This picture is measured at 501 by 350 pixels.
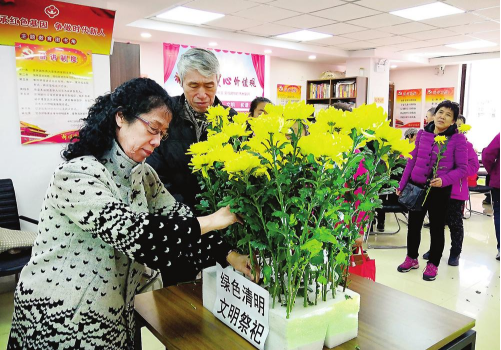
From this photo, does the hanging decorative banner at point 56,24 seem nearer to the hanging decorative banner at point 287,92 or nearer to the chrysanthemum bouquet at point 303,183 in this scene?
the chrysanthemum bouquet at point 303,183

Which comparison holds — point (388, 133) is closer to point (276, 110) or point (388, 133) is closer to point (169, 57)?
point (276, 110)

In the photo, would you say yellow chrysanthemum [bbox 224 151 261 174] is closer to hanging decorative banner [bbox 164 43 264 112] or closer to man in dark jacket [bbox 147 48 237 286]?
man in dark jacket [bbox 147 48 237 286]

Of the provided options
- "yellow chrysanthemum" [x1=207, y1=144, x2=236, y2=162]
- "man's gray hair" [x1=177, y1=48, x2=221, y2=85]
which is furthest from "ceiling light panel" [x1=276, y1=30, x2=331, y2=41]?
"yellow chrysanthemum" [x1=207, y1=144, x2=236, y2=162]

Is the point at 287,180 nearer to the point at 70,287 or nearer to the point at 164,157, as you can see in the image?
the point at 70,287

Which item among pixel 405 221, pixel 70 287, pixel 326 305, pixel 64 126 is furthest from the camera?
pixel 405 221

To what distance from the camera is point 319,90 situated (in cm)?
866

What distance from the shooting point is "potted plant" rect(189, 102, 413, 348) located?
86 cm

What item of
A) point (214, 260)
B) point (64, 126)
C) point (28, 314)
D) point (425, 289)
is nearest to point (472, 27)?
point (425, 289)

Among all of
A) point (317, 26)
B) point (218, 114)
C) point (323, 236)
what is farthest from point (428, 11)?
point (323, 236)

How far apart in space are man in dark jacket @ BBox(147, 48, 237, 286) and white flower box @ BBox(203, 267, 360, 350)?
76cm

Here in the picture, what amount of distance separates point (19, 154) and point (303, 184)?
3.46 m

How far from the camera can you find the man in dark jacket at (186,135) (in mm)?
1703

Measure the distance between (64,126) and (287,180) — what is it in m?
3.52

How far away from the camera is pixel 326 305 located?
1.01m
